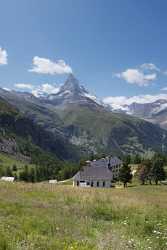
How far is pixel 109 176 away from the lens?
121812 millimetres

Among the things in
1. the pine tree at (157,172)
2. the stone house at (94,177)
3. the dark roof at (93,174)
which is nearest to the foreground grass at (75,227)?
the pine tree at (157,172)

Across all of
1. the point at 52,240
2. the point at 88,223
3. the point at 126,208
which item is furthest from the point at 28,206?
the point at 52,240

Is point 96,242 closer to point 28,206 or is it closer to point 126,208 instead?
point 28,206

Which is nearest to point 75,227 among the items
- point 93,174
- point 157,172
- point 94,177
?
point 157,172

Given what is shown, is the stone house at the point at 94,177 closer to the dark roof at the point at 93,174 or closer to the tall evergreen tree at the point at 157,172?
the dark roof at the point at 93,174

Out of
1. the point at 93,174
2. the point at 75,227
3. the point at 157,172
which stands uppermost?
the point at 157,172

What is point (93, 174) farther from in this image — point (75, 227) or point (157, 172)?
point (75, 227)

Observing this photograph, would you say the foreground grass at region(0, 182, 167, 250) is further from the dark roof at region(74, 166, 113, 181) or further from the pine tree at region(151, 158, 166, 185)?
the dark roof at region(74, 166, 113, 181)

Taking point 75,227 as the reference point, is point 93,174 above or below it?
above

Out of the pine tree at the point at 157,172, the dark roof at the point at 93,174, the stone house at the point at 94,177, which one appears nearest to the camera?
the pine tree at the point at 157,172

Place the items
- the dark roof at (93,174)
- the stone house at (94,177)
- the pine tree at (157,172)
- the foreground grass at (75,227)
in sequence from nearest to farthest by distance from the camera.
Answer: the foreground grass at (75,227) → the pine tree at (157,172) → the stone house at (94,177) → the dark roof at (93,174)

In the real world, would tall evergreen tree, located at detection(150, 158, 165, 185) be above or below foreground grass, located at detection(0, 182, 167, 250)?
above

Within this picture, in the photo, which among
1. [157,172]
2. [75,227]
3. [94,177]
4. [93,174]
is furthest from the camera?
[93,174]

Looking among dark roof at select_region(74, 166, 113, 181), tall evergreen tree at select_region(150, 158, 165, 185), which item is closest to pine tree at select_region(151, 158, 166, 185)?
tall evergreen tree at select_region(150, 158, 165, 185)
